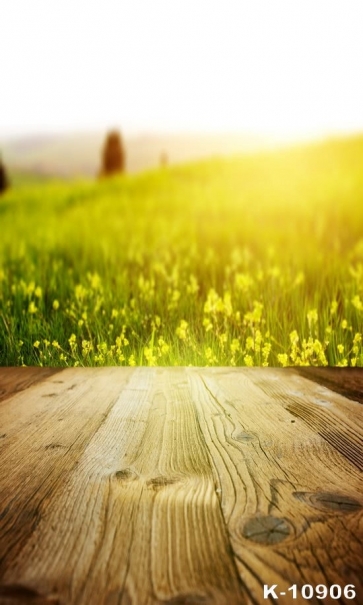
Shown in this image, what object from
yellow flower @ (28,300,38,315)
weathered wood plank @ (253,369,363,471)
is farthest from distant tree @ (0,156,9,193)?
weathered wood plank @ (253,369,363,471)

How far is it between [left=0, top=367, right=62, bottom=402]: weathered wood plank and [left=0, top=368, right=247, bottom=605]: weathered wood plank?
0.43 meters

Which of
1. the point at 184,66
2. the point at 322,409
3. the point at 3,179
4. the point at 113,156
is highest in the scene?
the point at 184,66

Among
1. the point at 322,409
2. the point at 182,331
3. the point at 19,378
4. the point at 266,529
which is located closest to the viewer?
the point at 266,529

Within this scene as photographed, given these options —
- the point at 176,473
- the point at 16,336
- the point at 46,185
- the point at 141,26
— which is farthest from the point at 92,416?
the point at 46,185

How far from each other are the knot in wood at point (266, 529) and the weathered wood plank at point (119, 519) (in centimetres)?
3

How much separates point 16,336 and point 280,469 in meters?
1.66

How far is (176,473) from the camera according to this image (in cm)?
81

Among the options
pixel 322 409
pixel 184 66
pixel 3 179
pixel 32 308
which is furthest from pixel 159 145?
pixel 3 179

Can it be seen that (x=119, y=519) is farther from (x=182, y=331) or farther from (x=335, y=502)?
(x=182, y=331)

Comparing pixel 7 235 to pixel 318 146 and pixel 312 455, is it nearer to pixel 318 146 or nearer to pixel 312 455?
pixel 318 146

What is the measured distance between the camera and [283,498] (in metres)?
0.74

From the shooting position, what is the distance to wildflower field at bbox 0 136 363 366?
7.29 ft

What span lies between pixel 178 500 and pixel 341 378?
3.75 ft

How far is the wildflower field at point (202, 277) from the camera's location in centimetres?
222
